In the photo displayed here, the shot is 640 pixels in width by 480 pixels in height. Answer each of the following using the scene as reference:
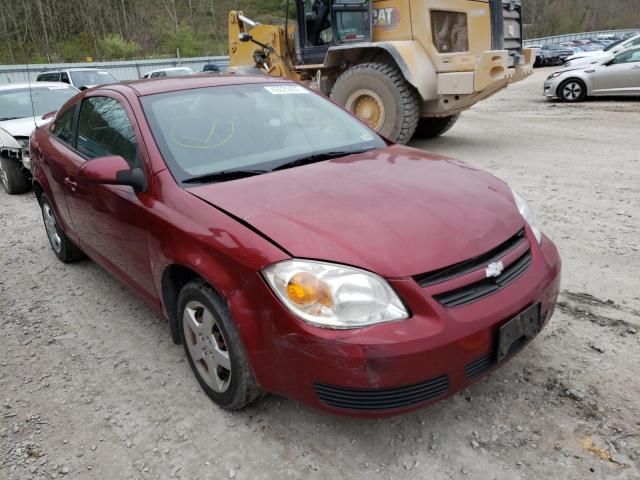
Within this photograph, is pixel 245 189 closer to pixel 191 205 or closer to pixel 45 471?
pixel 191 205

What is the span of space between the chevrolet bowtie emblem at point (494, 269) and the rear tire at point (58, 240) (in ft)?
11.6

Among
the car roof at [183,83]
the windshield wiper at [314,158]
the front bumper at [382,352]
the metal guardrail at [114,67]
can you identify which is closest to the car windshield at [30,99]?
the car roof at [183,83]

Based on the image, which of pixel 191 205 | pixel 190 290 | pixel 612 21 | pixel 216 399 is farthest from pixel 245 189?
pixel 612 21

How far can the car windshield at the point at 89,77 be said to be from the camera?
46.9ft

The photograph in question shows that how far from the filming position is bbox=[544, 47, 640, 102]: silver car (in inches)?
490

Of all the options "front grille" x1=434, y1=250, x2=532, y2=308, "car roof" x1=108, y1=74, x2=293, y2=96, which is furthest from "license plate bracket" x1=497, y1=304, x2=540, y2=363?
"car roof" x1=108, y1=74, x2=293, y2=96

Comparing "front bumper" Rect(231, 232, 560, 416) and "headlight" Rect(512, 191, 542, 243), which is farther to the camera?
"headlight" Rect(512, 191, 542, 243)

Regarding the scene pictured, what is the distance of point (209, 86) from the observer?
3139mm

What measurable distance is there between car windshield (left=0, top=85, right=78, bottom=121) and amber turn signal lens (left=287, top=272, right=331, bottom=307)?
728cm

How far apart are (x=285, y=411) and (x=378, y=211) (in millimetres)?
1062

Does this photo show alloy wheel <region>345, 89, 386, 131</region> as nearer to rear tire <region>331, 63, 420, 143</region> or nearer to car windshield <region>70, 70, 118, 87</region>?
rear tire <region>331, 63, 420, 143</region>

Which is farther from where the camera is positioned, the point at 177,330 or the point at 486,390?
the point at 177,330

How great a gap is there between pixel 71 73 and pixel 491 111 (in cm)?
1171

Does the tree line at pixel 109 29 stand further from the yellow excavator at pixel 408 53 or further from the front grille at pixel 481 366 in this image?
the front grille at pixel 481 366
